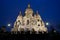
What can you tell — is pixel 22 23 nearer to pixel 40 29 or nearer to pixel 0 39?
pixel 40 29

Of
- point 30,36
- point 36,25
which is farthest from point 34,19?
point 30,36

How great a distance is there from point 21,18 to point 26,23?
2.82 m

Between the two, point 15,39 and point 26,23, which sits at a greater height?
point 26,23

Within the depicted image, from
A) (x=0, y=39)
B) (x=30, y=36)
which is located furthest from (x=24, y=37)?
(x=0, y=39)

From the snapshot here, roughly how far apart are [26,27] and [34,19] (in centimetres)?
323

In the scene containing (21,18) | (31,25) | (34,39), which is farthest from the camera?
(21,18)

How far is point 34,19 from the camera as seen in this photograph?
4906cm

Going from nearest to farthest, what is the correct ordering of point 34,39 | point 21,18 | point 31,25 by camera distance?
point 34,39 → point 31,25 → point 21,18

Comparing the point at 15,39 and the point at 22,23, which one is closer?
the point at 15,39

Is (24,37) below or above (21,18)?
below

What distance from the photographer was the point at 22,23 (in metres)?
49.4

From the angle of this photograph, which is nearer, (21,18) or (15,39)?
(15,39)

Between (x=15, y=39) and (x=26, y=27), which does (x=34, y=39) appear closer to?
(x=15, y=39)

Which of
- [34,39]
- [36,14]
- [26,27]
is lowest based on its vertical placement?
[34,39]
